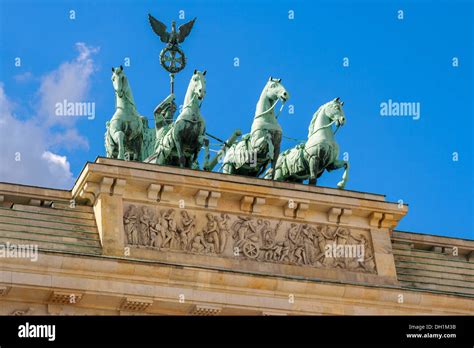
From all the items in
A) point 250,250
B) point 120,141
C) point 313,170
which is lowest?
point 250,250

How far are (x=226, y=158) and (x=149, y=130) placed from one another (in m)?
2.22

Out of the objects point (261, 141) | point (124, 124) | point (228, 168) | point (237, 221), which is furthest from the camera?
point (228, 168)

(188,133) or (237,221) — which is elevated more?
(188,133)

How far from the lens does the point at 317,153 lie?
34094 mm

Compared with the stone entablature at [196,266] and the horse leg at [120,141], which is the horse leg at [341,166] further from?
the horse leg at [120,141]

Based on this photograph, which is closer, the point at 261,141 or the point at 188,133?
the point at 188,133

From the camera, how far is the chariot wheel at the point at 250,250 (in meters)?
32.4

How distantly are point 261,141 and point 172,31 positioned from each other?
4604 mm

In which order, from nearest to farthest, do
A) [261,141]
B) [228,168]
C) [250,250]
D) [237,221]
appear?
[250,250] < [237,221] < [261,141] < [228,168]

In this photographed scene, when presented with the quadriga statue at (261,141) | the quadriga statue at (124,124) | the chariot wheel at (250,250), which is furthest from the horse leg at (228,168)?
the chariot wheel at (250,250)

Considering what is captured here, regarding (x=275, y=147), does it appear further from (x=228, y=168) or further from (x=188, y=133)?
(x=188, y=133)

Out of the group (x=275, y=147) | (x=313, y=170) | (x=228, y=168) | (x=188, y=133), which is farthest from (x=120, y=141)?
(x=313, y=170)
